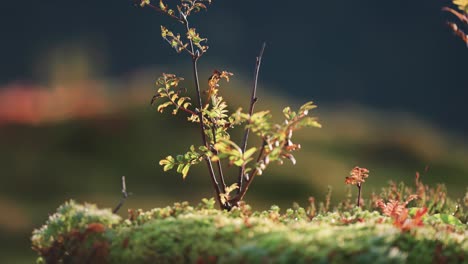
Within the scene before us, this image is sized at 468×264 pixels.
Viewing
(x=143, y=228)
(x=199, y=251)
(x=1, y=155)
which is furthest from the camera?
(x=1, y=155)

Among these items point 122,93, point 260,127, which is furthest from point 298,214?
point 122,93

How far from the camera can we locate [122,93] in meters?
13.2

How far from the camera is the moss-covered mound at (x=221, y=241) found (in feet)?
8.89

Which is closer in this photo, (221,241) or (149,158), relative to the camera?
(221,241)

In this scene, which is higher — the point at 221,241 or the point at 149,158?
the point at 149,158

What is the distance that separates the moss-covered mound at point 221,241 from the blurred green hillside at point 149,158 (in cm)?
483

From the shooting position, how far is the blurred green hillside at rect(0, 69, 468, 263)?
9844mm

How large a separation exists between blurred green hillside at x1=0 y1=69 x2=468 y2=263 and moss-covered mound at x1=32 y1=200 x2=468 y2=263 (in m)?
4.83

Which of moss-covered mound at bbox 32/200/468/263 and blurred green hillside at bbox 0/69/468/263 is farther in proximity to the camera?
blurred green hillside at bbox 0/69/468/263

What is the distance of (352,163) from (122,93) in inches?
201

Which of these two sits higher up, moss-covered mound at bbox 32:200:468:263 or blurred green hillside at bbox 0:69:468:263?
blurred green hillside at bbox 0:69:468:263

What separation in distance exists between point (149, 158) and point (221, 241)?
8510mm

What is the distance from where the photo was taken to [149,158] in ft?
37.3

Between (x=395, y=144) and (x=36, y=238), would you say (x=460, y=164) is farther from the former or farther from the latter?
(x=36, y=238)
